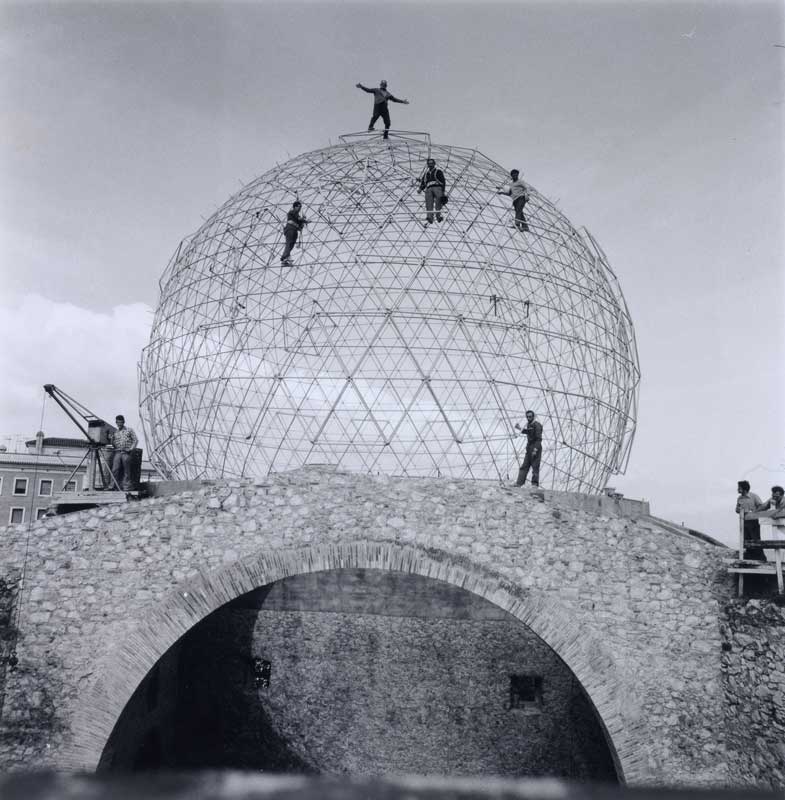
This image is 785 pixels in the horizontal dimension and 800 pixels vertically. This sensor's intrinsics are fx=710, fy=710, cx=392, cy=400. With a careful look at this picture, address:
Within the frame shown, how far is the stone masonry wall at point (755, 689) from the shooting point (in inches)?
268

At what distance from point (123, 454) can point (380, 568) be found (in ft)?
15.5

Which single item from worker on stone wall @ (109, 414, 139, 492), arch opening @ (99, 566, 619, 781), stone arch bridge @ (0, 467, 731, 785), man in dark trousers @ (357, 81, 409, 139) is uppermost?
man in dark trousers @ (357, 81, 409, 139)

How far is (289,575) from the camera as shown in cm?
813

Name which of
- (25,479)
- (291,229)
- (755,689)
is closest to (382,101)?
(291,229)

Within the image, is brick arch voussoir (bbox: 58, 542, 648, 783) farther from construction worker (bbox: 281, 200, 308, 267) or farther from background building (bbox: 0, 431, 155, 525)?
background building (bbox: 0, 431, 155, 525)

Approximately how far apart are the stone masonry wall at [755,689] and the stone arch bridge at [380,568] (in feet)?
0.55

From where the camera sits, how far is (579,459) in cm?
1242

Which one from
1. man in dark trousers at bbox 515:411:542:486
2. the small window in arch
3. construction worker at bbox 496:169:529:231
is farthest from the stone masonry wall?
Answer: construction worker at bbox 496:169:529:231

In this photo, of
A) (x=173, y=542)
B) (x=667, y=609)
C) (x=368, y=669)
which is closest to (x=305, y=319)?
(x=173, y=542)

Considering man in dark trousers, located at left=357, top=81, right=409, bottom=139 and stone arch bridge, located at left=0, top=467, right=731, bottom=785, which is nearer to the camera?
stone arch bridge, located at left=0, top=467, right=731, bottom=785

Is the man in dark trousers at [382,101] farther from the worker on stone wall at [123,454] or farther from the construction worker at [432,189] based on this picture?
the worker on stone wall at [123,454]

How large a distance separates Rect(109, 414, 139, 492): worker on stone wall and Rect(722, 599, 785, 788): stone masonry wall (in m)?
8.21

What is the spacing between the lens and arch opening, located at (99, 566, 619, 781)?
11.1 m

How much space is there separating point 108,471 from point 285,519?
13.5ft
